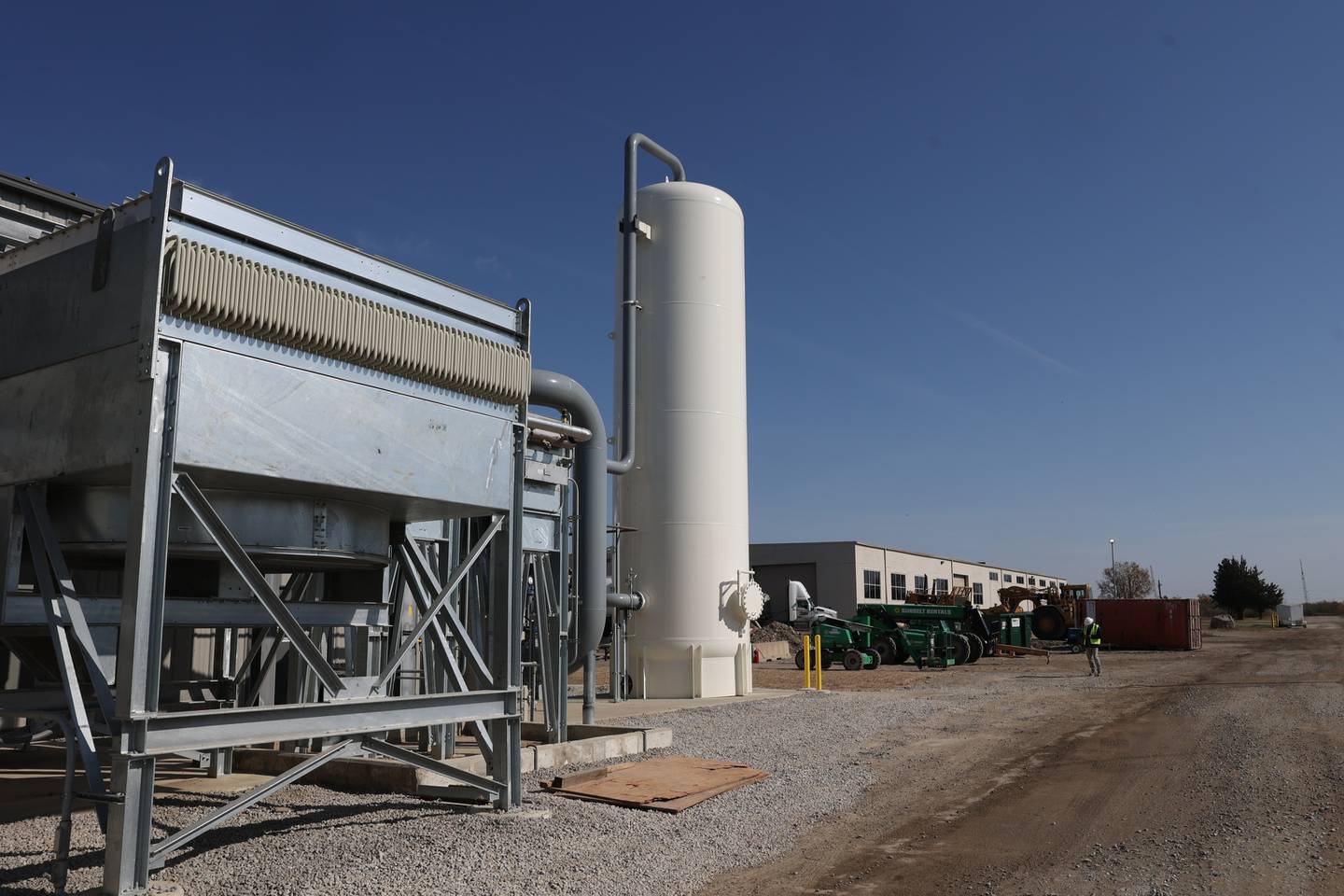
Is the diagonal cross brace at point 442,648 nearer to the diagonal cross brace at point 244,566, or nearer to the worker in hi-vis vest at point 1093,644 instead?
the diagonal cross brace at point 244,566

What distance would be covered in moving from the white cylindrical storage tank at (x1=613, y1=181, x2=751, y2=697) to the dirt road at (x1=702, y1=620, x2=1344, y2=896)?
16.9ft

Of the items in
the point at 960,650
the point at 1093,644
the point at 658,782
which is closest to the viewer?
the point at 658,782

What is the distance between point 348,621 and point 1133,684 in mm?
19854

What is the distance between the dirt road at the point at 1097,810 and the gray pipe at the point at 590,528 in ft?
13.8

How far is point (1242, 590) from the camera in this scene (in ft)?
290

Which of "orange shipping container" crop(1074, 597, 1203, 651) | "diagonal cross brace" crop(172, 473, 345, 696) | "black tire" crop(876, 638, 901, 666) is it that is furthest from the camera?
"orange shipping container" crop(1074, 597, 1203, 651)

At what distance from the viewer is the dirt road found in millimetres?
6523

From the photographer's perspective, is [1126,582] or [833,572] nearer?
[833,572]

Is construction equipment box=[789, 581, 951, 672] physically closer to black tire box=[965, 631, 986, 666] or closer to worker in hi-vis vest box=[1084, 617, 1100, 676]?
black tire box=[965, 631, 986, 666]

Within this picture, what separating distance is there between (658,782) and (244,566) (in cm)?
459

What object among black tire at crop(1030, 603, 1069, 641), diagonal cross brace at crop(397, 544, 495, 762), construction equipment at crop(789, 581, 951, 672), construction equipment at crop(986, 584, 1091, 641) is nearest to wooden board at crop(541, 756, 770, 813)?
diagonal cross brace at crop(397, 544, 495, 762)

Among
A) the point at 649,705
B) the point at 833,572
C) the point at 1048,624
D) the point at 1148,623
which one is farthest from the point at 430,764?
the point at 833,572

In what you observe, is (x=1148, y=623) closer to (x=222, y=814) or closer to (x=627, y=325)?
(x=627, y=325)

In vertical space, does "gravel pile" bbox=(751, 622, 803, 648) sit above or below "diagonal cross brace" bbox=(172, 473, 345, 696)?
below
